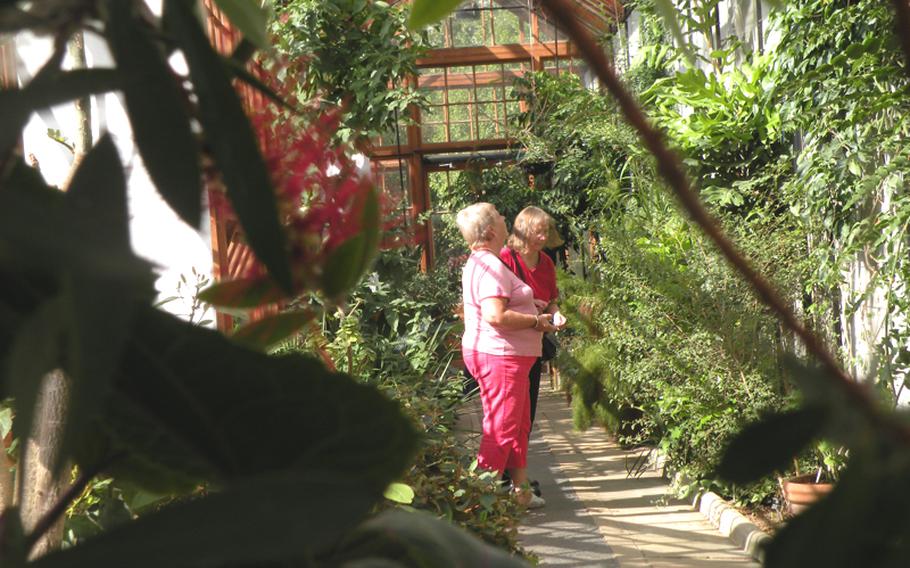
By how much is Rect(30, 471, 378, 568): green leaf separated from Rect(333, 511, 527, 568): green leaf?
0.07 m

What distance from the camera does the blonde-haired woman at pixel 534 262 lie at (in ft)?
16.6

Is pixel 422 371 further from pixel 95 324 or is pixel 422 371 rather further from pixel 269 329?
pixel 95 324

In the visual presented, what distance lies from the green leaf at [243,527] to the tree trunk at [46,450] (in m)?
0.02

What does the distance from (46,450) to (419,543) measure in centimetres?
45

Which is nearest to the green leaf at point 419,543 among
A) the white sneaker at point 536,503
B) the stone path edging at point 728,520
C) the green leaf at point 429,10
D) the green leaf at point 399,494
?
the green leaf at point 429,10

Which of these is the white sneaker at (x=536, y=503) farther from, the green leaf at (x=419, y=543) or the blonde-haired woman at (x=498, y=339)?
the green leaf at (x=419, y=543)

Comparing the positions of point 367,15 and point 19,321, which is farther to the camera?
point 367,15

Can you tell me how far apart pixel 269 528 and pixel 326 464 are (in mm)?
66

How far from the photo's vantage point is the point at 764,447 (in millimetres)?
281

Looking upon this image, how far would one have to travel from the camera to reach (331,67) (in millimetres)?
5660

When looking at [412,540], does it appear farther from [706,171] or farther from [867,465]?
[706,171]

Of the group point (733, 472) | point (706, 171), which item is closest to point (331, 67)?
point (706, 171)

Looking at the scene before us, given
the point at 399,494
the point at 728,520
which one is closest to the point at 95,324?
the point at 399,494

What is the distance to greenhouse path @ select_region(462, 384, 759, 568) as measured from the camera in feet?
14.1
